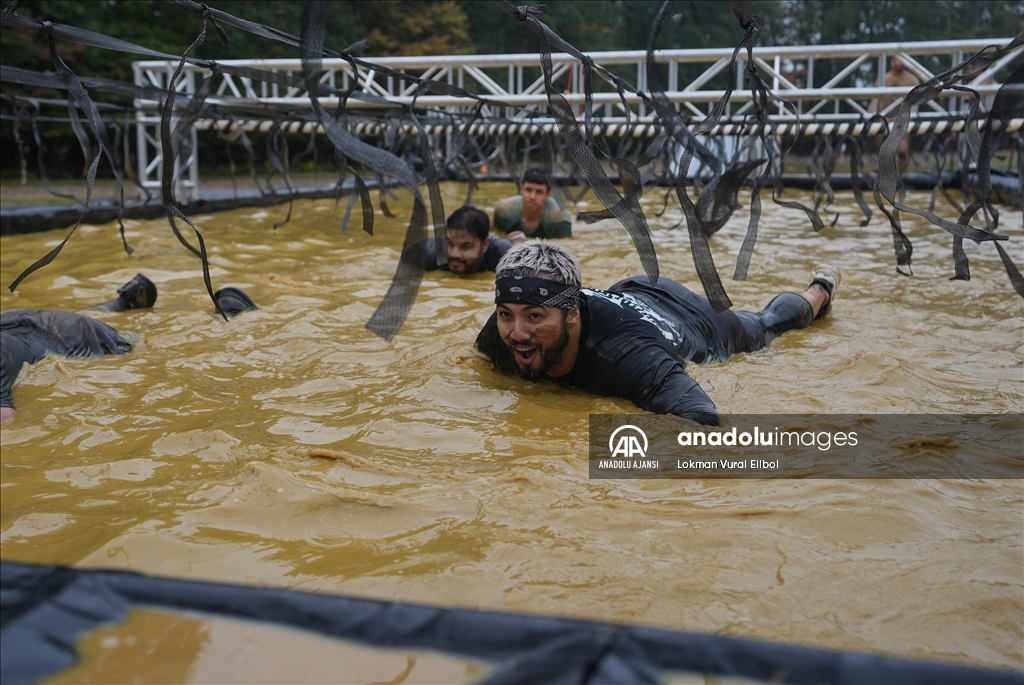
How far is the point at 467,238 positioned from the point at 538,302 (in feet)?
9.12

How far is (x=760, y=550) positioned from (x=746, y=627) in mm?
388

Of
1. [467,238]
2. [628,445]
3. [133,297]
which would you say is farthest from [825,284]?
[133,297]

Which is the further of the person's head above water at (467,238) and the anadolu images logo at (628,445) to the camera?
the person's head above water at (467,238)

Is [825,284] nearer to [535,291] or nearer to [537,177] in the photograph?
[535,291]

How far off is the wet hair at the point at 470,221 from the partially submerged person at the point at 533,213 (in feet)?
4.18

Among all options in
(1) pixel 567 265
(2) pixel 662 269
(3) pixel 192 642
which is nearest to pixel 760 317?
(1) pixel 567 265

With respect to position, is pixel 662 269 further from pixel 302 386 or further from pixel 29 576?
pixel 29 576

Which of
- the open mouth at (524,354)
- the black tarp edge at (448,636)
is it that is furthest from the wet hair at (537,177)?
the black tarp edge at (448,636)

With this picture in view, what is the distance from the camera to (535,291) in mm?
3191

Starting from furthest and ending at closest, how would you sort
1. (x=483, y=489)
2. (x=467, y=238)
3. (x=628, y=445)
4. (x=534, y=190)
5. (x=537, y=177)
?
(x=534, y=190), (x=537, y=177), (x=467, y=238), (x=628, y=445), (x=483, y=489)

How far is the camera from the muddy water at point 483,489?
180 cm

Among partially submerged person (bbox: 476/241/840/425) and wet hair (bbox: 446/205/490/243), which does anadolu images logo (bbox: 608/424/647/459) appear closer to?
partially submerged person (bbox: 476/241/840/425)

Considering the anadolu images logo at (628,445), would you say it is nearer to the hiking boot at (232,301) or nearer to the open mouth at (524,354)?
the open mouth at (524,354)

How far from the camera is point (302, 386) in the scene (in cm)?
356
